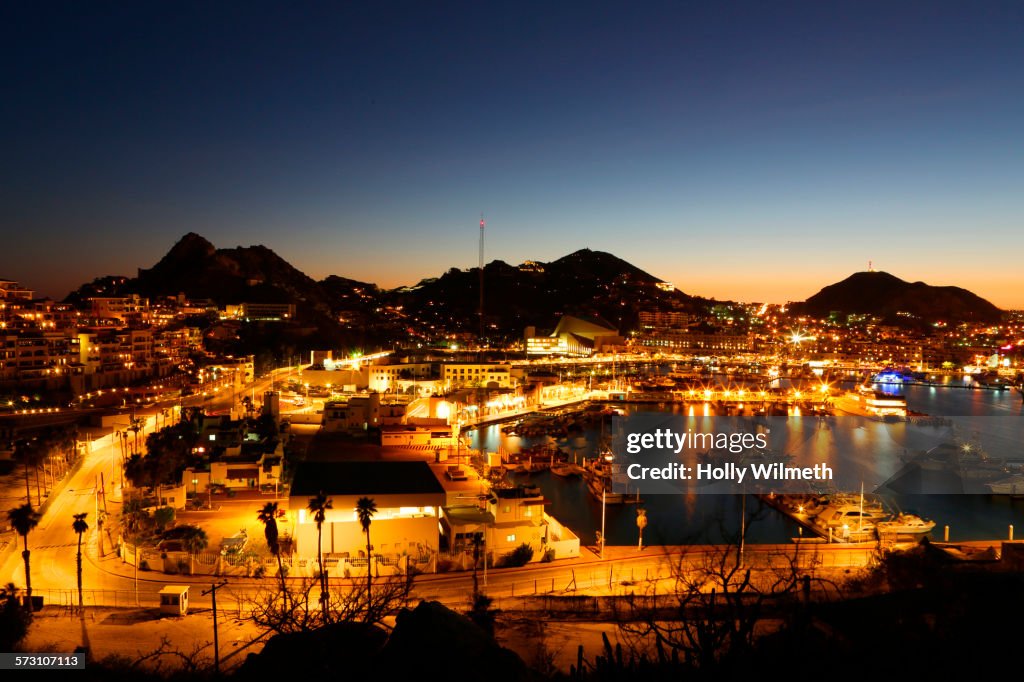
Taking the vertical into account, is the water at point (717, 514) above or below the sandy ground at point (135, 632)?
below

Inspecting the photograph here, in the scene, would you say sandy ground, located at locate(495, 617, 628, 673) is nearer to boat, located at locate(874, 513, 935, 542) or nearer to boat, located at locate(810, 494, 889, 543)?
boat, located at locate(810, 494, 889, 543)

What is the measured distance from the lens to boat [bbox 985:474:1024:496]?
8.96 m

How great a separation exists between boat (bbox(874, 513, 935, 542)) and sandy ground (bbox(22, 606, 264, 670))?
246 inches

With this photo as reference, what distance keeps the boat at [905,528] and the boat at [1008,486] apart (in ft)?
8.07

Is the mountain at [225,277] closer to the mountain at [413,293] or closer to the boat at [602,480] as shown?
the mountain at [413,293]

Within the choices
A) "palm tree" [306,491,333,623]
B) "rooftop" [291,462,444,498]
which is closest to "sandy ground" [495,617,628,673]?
"palm tree" [306,491,333,623]

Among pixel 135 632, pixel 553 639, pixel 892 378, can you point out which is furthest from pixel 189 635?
pixel 892 378

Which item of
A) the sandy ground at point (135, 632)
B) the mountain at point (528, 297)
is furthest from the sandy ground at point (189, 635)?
the mountain at point (528, 297)

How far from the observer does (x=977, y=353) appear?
109ft

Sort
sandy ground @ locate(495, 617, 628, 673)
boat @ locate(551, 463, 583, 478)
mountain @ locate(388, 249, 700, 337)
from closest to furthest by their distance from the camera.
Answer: sandy ground @ locate(495, 617, 628, 673)
boat @ locate(551, 463, 583, 478)
mountain @ locate(388, 249, 700, 337)

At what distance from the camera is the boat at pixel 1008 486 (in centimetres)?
896

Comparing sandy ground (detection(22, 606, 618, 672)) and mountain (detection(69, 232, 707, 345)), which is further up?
mountain (detection(69, 232, 707, 345))

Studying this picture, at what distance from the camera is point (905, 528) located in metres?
7.19

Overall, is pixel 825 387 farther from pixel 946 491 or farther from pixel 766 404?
pixel 946 491
